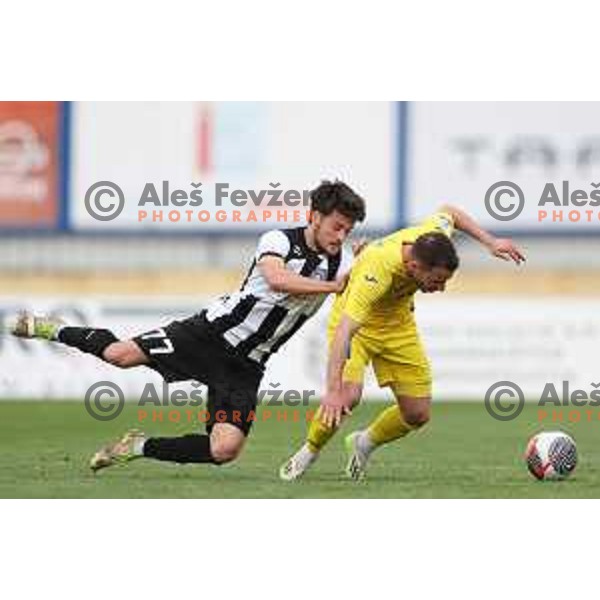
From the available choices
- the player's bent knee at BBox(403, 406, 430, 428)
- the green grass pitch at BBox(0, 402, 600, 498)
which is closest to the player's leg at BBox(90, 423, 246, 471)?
the green grass pitch at BBox(0, 402, 600, 498)

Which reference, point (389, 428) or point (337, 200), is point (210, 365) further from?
point (337, 200)

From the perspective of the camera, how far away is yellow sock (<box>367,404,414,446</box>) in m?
9.70

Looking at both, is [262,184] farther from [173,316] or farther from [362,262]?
[362,262]

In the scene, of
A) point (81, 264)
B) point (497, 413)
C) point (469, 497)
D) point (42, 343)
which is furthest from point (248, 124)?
point (469, 497)

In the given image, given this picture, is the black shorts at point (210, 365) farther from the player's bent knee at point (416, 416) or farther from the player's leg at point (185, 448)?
the player's bent knee at point (416, 416)

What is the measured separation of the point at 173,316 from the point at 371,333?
9.97m

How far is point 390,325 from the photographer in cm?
959

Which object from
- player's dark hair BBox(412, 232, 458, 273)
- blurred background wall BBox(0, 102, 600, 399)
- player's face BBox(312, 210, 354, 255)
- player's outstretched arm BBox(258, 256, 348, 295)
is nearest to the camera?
player's dark hair BBox(412, 232, 458, 273)

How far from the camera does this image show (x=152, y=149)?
21484 mm

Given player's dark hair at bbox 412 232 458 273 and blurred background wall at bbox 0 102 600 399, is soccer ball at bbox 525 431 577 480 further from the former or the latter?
blurred background wall at bbox 0 102 600 399

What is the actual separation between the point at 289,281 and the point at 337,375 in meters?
0.80

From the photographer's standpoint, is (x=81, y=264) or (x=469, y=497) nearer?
(x=469, y=497)

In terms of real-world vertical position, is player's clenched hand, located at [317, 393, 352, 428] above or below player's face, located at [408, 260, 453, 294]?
below

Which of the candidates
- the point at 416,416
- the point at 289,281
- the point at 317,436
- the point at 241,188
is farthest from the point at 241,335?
the point at 241,188
